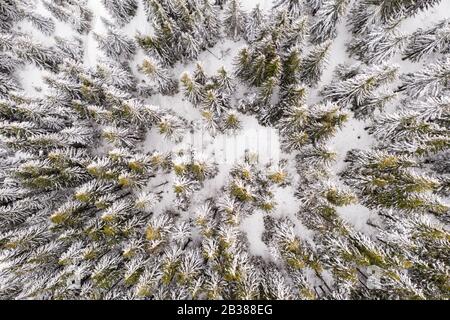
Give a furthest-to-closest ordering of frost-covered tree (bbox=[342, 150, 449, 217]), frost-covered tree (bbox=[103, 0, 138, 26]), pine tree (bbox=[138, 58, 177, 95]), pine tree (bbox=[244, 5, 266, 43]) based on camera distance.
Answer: frost-covered tree (bbox=[103, 0, 138, 26])
pine tree (bbox=[244, 5, 266, 43])
pine tree (bbox=[138, 58, 177, 95])
frost-covered tree (bbox=[342, 150, 449, 217])

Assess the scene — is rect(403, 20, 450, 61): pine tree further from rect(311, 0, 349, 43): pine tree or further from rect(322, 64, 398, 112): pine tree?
rect(311, 0, 349, 43): pine tree

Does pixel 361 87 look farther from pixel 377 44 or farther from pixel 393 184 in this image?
pixel 393 184

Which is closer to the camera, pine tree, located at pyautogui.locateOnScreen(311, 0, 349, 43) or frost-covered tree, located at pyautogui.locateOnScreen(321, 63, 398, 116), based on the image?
frost-covered tree, located at pyautogui.locateOnScreen(321, 63, 398, 116)

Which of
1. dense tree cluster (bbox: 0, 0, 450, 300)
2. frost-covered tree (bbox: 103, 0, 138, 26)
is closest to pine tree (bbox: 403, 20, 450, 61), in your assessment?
dense tree cluster (bbox: 0, 0, 450, 300)

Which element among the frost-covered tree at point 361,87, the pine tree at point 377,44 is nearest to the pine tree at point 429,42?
the pine tree at point 377,44

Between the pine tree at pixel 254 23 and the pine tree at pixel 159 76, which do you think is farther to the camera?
the pine tree at pixel 254 23

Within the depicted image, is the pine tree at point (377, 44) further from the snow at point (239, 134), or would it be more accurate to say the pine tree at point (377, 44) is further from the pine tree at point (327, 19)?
the pine tree at point (327, 19)

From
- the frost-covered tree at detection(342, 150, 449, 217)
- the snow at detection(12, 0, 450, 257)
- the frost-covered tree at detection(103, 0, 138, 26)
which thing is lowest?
the frost-covered tree at detection(342, 150, 449, 217)

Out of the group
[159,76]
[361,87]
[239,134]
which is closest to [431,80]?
[361,87]

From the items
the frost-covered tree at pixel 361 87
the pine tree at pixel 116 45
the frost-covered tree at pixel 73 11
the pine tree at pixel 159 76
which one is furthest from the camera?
the frost-covered tree at pixel 73 11

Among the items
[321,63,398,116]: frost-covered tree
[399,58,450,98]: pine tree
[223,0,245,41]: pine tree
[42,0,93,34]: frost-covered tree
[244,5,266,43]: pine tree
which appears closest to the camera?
[321,63,398,116]: frost-covered tree
